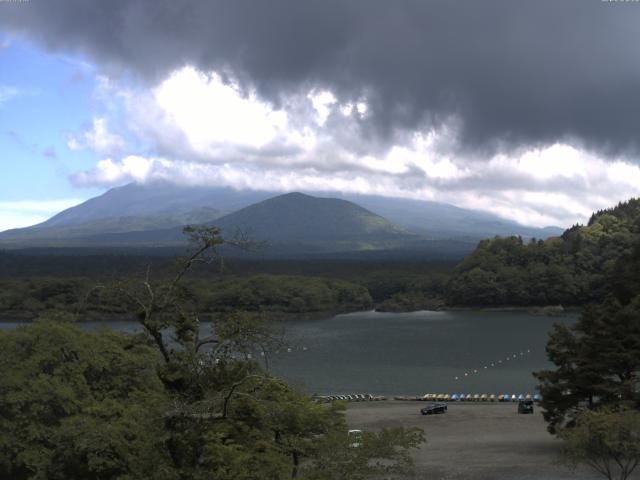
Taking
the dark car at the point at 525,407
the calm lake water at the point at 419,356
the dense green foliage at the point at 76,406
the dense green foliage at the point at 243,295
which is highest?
the dense green foliage at the point at 76,406

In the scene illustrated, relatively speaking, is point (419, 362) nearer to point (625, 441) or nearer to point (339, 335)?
point (339, 335)

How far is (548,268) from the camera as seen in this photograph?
250 feet

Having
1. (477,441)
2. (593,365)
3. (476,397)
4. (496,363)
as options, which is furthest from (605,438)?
(496,363)

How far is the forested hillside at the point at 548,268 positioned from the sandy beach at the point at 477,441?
1833 inches

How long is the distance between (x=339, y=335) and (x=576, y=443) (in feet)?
139

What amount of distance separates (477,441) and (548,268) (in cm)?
5908

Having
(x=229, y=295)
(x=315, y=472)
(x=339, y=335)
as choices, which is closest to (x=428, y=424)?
(x=315, y=472)

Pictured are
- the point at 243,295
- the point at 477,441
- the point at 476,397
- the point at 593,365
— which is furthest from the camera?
the point at 243,295

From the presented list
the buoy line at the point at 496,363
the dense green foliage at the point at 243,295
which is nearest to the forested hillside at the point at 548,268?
the dense green foliage at the point at 243,295

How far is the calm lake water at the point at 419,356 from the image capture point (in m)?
35.2

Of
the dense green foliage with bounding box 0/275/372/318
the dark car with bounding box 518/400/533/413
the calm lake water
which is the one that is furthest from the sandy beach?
the dense green foliage with bounding box 0/275/372/318

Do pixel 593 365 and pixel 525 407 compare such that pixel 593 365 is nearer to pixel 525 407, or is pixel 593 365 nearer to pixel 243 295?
pixel 525 407

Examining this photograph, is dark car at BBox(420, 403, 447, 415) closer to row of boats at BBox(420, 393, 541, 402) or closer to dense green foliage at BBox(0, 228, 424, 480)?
row of boats at BBox(420, 393, 541, 402)

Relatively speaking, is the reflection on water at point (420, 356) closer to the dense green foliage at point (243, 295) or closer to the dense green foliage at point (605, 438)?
the dense green foliage at point (243, 295)
